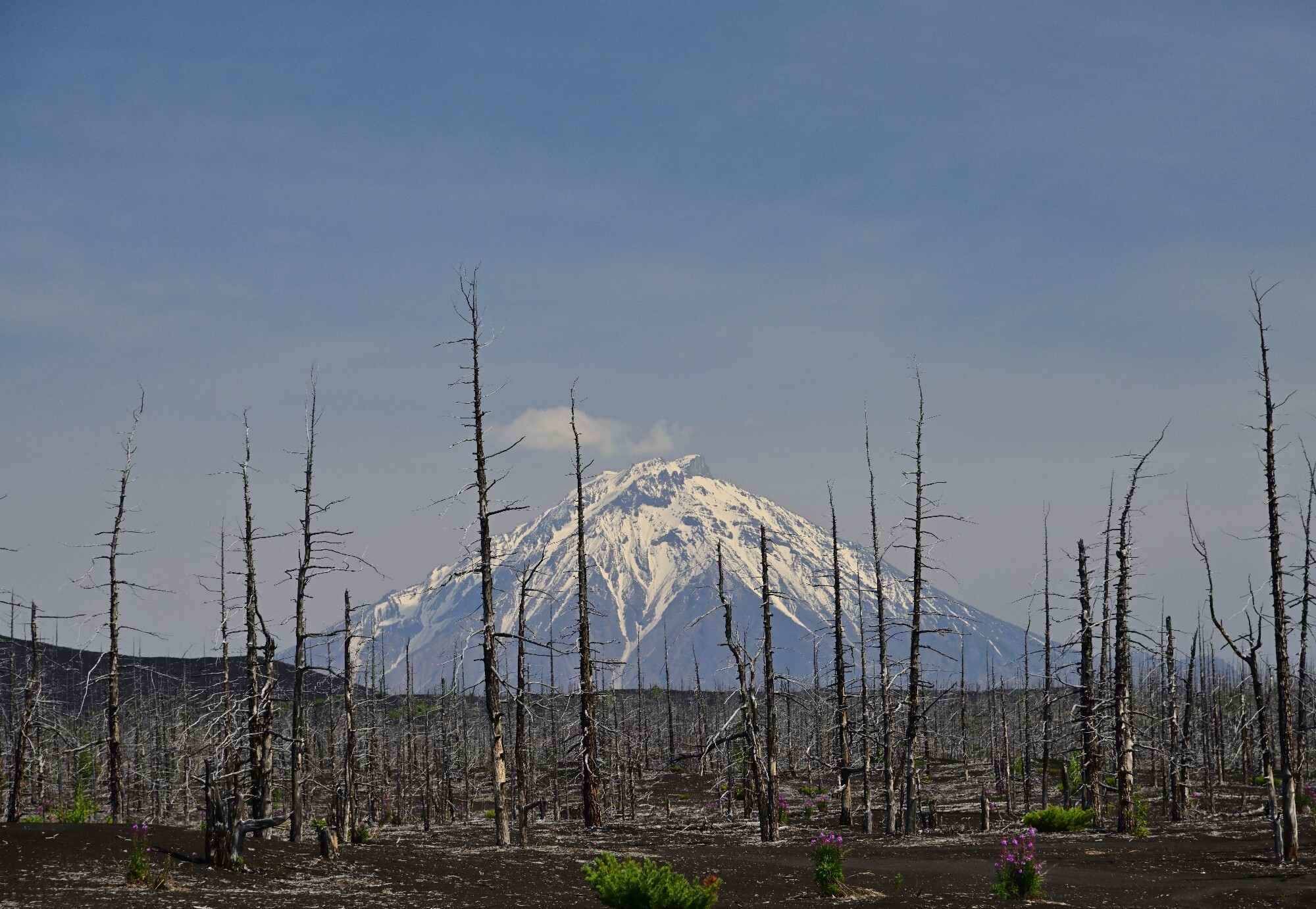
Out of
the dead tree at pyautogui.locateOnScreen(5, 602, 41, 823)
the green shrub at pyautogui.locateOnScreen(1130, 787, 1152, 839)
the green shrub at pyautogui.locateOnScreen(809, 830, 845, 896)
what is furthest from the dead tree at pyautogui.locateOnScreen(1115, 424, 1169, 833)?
the dead tree at pyautogui.locateOnScreen(5, 602, 41, 823)

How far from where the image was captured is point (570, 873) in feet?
71.9

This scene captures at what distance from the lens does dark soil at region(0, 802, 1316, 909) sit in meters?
16.0

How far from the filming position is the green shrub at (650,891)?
1492 centimetres

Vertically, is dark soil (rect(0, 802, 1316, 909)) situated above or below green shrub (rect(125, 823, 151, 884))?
below

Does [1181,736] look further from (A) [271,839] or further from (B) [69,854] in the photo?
(B) [69,854]

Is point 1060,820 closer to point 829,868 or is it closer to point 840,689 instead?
point 840,689

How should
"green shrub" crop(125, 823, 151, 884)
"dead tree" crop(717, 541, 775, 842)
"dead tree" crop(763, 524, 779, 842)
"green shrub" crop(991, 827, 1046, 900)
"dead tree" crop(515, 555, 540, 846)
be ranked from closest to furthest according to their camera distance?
"green shrub" crop(125, 823, 151, 884) → "green shrub" crop(991, 827, 1046, 900) → "dead tree" crop(515, 555, 540, 846) → "dead tree" crop(717, 541, 775, 842) → "dead tree" crop(763, 524, 779, 842)

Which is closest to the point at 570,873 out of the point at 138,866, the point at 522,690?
the point at 138,866

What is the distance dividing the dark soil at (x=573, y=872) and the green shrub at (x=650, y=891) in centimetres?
181

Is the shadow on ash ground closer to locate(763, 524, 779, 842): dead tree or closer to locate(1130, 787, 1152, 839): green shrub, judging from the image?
locate(1130, 787, 1152, 839): green shrub

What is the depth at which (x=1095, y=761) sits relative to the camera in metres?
37.8

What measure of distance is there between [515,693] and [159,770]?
45602mm

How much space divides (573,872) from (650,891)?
7816 millimetres

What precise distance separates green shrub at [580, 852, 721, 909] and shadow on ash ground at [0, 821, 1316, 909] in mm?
1958
